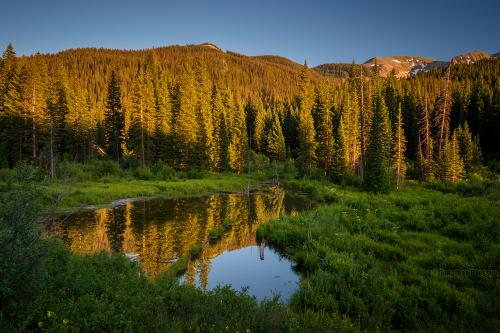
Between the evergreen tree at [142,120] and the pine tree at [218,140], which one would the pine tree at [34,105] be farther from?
the pine tree at [218,140]

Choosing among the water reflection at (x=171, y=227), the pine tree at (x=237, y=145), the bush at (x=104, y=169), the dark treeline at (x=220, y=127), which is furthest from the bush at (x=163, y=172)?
the pine tree at (x=237, y=145)

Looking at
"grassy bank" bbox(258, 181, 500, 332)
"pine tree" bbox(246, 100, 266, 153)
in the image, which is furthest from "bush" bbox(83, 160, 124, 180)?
"pine tree" bbox(246, 100, 266, 153)

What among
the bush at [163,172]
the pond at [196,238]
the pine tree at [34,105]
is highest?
the pine tree at [34,105]

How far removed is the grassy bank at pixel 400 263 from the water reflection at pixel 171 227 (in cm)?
375

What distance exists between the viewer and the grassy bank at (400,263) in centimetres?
918

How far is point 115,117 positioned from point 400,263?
193 ft

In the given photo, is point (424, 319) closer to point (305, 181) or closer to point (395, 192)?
point (395, 192)

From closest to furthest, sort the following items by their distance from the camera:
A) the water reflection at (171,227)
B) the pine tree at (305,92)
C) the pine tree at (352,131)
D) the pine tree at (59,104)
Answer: the water reflection at (171,227) → the pine tree at (352,131) → the pine tree at (59,104) → the pine tree at (305,92)

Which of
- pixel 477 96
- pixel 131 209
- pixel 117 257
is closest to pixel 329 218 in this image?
pixel 117 257

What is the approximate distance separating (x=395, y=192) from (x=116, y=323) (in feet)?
109

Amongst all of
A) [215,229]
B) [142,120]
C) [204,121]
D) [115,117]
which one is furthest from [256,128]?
[215,229]

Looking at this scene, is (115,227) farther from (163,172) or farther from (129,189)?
(163,172)

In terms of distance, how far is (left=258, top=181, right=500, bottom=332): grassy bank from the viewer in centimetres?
918

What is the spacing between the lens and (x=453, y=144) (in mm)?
45969
